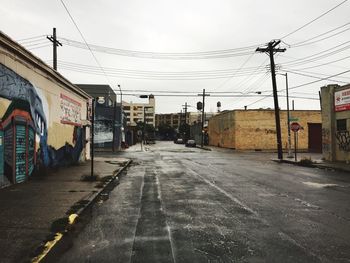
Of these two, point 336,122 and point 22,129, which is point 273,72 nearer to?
point 336,122

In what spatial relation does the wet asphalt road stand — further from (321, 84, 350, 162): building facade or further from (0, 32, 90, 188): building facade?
(321, 84, 350, 162): building facade

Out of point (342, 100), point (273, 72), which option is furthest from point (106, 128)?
point (342, 100)

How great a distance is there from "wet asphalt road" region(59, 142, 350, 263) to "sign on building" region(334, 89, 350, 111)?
Answer: 16276 mm

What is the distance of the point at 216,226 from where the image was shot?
7.89 meters

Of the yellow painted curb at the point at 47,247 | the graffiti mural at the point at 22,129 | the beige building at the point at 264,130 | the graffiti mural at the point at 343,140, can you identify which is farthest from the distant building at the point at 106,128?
the yellow painted curb at the point at 47,247

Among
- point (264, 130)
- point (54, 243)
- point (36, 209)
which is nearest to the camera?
point (54, 243)

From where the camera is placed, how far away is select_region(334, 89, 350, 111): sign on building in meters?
27.8

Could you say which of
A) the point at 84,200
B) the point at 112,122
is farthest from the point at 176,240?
the point at 112,122

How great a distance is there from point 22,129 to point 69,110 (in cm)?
902

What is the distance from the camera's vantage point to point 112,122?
183 ft

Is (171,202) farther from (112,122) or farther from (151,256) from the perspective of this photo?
(112,122)

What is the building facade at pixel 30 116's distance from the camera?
13328mm

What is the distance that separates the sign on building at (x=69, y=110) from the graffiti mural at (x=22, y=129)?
3370 millimetres

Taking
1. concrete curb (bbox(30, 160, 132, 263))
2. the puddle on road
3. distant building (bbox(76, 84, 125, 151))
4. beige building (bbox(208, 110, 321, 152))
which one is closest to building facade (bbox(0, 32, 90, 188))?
concrete curb (bbox(30, 160, 132, 263))
